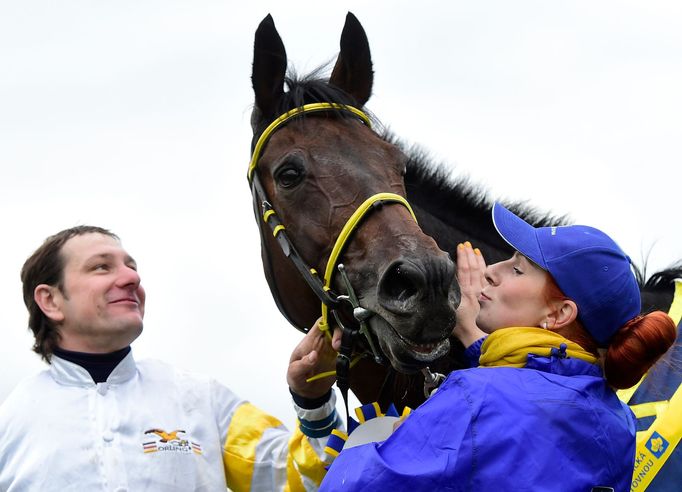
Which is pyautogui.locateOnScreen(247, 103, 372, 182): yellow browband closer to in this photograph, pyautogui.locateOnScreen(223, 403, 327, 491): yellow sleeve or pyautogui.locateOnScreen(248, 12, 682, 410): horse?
pyautogui.locateOnScreen(248, 12, 682, 410): horse

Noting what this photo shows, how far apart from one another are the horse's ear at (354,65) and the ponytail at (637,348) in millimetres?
2106

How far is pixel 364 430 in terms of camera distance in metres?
3.38

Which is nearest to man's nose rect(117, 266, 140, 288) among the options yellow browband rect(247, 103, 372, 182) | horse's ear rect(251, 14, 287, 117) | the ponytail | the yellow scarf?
yellow browband rect(247, 103, 372, 182)

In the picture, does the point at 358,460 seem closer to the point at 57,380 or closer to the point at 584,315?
the point at 584,315

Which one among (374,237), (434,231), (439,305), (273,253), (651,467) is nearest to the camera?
(439,305)

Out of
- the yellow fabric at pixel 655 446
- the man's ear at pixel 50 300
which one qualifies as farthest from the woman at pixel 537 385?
the man's ear at pixel 50 300

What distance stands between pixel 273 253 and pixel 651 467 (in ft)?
6.44

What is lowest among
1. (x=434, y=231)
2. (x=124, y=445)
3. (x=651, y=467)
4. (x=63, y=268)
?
(x=124, y=445)

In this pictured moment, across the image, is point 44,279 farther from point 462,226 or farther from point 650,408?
point 650,408

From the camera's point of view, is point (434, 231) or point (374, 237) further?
point (434, 231)

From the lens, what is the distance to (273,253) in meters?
4.39

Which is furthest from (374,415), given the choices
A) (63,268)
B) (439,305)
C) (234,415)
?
(63,268)

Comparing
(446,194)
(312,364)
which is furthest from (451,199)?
(312,364)

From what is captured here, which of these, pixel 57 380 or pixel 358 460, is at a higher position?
pixel 358 460
